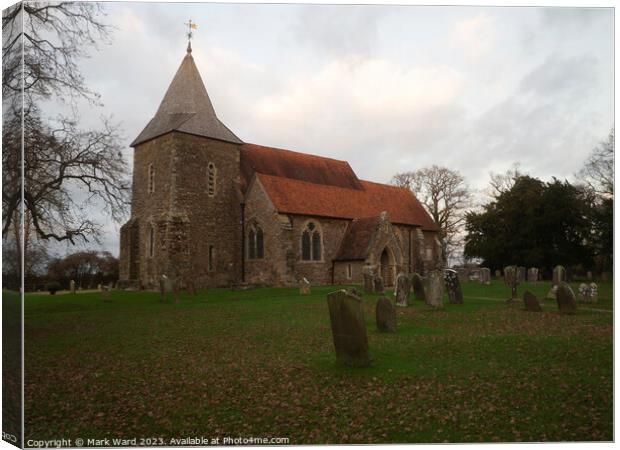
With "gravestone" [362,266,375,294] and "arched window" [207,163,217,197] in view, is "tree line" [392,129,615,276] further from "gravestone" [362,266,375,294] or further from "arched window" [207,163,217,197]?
"arched window" [207,163,217,197]

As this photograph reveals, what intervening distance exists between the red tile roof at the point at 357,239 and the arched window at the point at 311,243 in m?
0.92

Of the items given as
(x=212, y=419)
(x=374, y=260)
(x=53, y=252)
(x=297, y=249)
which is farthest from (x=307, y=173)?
(x=212, y=419)

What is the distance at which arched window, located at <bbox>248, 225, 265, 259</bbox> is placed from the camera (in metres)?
19.8

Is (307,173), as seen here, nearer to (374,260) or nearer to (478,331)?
(374,260)

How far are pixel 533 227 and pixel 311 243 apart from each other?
460 inches

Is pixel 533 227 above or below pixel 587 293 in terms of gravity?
above

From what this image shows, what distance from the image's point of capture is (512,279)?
13914 millimetres

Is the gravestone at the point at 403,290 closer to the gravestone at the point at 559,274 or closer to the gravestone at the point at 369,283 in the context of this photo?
the gravestone at the point at 369,283

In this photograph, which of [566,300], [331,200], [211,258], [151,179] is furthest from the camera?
[331,200]

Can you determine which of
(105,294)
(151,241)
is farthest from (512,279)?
(105,294)

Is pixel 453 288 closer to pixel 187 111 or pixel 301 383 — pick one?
pixel 301 383

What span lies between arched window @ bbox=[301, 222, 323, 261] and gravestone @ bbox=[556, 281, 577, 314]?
37.4 feet

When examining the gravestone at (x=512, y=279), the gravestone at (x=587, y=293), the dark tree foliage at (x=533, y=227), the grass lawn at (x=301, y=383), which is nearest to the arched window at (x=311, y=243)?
the gravestone at (x=512, y=279)

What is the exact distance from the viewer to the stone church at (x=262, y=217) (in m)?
16.0
